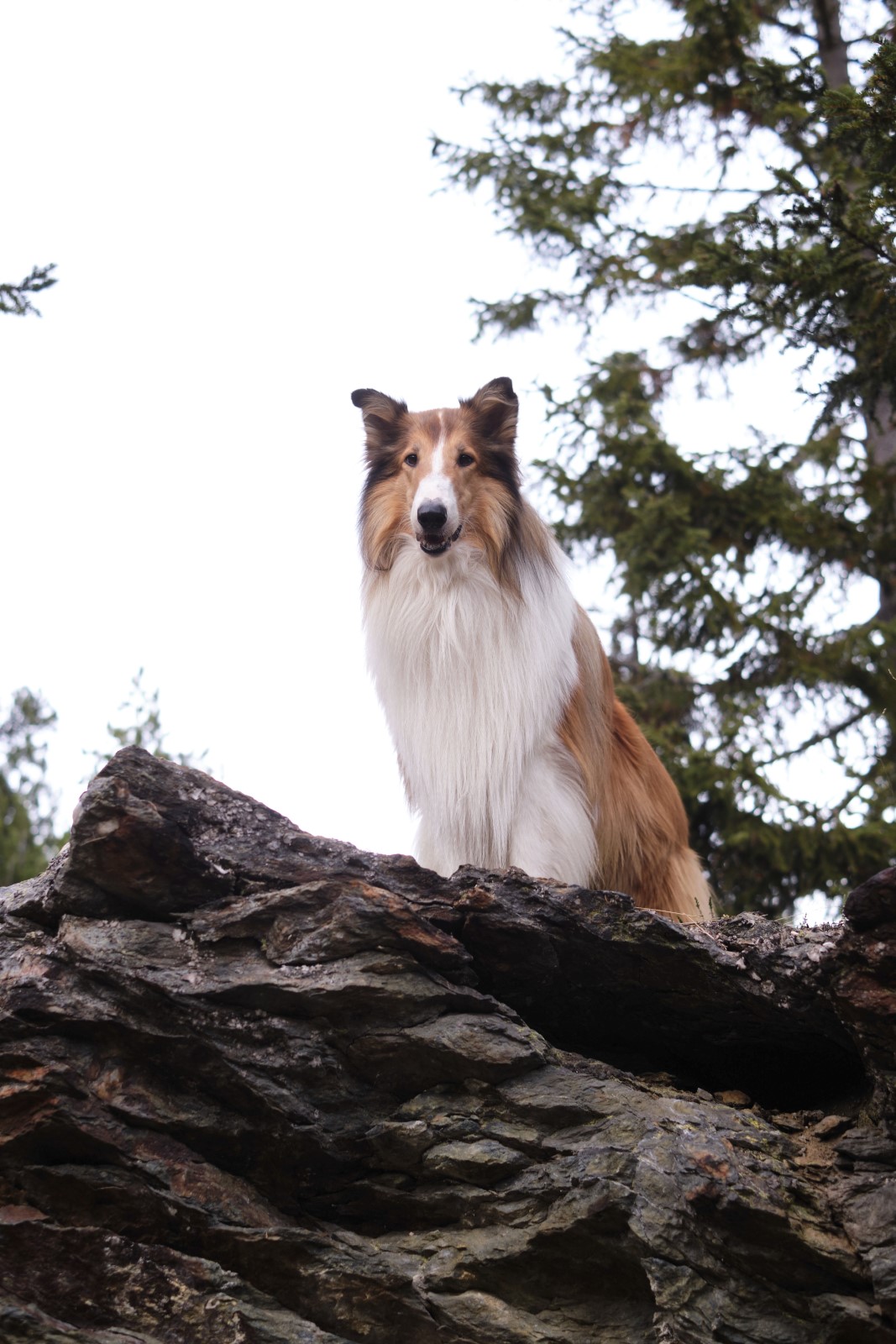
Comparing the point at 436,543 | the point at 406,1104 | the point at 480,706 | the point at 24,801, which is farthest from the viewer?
the point at 24,801

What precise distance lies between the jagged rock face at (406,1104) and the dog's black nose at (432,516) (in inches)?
75.4

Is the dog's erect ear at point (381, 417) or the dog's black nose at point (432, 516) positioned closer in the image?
the dog's black nose at point (432, 516)

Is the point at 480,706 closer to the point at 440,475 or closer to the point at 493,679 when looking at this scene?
the point at 493,679

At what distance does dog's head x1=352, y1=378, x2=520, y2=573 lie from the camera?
5.81 metres

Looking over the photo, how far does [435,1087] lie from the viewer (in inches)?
156

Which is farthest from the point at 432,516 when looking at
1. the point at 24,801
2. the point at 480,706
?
the point at 24,801

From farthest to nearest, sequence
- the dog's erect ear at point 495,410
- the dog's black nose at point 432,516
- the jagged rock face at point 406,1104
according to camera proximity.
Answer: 1. the dog's erect ear at point 495,410
2. the dog's black nose at point 432,516
3. the jagged rock face at point 406,1104

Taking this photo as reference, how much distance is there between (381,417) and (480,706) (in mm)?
1592

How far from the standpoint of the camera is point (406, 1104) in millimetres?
3943

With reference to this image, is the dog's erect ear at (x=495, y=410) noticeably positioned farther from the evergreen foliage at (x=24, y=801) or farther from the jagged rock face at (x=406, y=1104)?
the evergreen foliage at (x=24, y=801)

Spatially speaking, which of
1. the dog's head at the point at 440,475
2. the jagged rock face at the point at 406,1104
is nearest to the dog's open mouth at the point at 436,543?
the dog's head at the point at 440,475

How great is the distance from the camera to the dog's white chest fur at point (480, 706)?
556 cm

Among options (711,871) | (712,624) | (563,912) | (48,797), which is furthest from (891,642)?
(48,797)

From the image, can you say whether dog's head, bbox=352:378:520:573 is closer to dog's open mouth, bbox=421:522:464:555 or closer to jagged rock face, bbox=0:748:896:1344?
dog's open mouth, bbox=421:522:464:555
